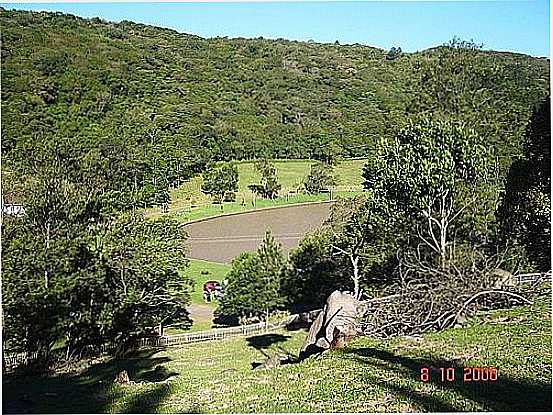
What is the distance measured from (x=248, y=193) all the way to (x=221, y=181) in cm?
89

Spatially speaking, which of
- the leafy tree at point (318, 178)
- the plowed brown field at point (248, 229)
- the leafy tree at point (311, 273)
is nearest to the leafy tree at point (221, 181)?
the plowed brown field at point (248, 229)

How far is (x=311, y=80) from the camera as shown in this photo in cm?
1666

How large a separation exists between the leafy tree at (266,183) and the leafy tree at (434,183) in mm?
5078

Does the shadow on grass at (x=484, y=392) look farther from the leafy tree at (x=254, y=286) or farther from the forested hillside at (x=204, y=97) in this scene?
the leafy tree at (x=254, y=286)

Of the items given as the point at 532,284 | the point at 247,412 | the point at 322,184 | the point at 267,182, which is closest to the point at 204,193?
the point at 267,182

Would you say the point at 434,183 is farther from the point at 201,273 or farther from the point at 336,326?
the point at 201,273

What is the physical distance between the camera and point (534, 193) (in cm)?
607

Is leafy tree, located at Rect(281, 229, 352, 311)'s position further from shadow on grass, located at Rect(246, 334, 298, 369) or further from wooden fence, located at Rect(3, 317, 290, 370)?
shadow on grass, located at Rect(246, 334, 298, 369)

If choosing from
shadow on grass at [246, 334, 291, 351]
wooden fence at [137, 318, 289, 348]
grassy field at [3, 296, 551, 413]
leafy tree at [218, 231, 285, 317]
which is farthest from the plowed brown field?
grassy field at [3, 296, 551, 413]

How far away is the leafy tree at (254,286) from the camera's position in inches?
385

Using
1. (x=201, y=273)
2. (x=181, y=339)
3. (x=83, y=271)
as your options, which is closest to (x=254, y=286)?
(x=201, y=273)

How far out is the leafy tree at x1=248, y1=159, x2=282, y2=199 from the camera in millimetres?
13133

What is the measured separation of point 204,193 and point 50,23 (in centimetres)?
434
